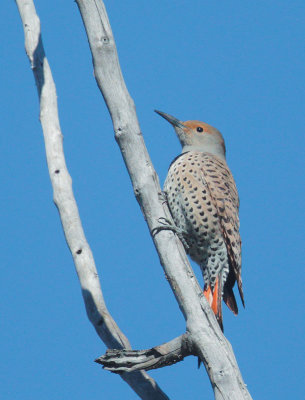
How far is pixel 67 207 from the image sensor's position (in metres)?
4.05

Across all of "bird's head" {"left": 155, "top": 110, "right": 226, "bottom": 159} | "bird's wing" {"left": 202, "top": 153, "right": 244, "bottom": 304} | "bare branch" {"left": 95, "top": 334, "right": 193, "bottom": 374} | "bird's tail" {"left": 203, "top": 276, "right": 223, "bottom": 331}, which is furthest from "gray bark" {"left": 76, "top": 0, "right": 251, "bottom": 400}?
"bird's head" {"left": 155, "top": 110, "right": 226, "bottom": 159}

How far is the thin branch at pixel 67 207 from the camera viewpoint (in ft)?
12.4

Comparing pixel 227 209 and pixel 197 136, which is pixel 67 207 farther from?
pixel 197 136

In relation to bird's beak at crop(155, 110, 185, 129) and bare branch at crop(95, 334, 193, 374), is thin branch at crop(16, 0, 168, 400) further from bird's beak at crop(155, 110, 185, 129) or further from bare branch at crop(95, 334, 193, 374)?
bird's beak at crop(155, 110, 185, 129)

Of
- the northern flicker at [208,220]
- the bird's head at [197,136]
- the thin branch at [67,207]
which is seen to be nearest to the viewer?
the thin branch at [67,207]

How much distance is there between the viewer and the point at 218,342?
10.9 ft

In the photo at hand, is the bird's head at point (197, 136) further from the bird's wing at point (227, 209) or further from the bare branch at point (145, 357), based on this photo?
the bare branch at point (145, 357)

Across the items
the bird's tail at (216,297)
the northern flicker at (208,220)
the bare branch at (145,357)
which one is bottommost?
the bare branch at (145,357)

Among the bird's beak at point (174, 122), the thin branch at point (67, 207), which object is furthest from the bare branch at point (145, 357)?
the bird's beak at point (174, 122)

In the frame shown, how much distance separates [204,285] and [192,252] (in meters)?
0.28

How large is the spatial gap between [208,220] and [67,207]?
1421 mm

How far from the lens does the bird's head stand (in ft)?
18.7

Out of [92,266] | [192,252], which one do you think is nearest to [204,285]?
[192,252]

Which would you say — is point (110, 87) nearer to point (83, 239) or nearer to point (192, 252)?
point (83, 239)
